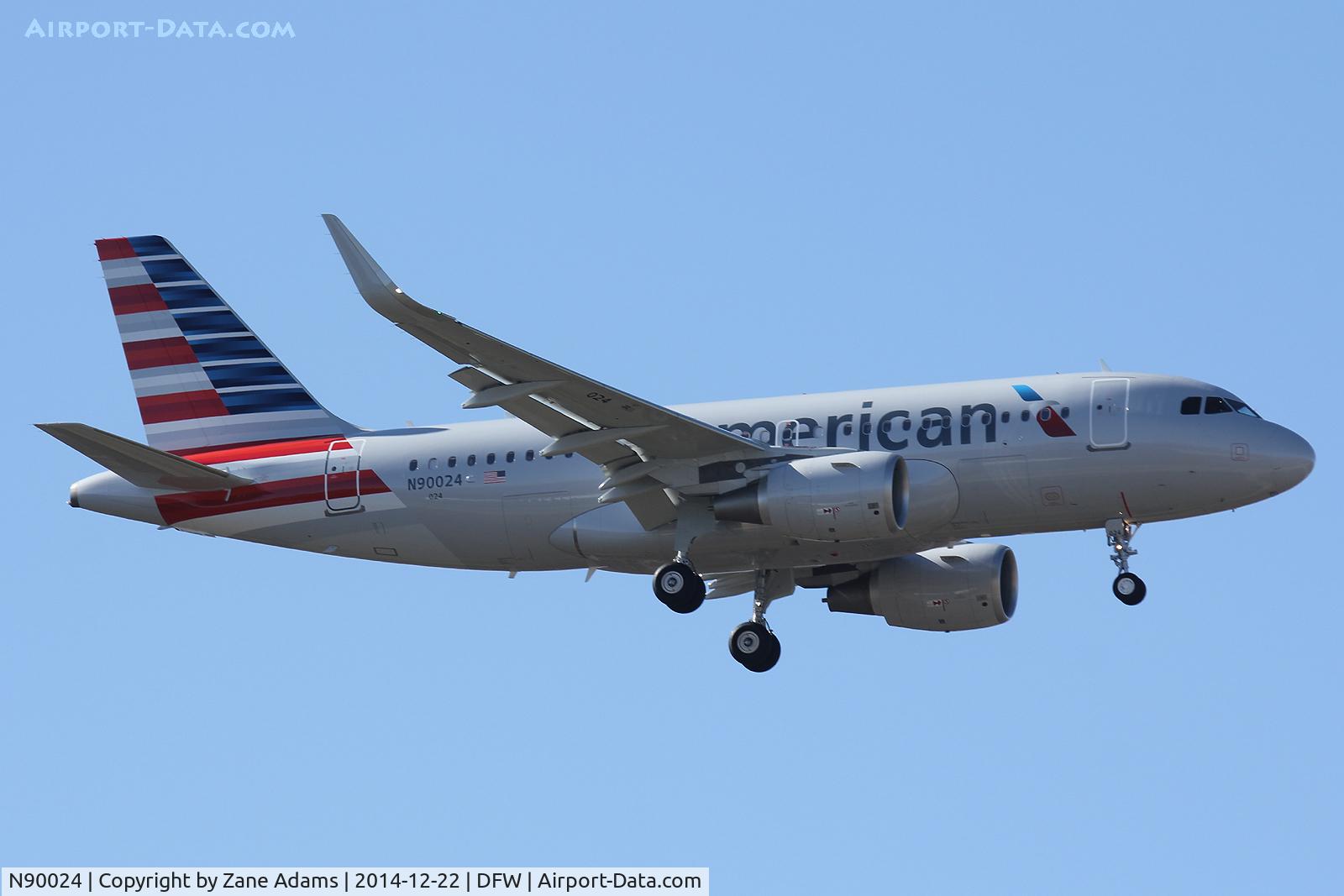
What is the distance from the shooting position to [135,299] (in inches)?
1714

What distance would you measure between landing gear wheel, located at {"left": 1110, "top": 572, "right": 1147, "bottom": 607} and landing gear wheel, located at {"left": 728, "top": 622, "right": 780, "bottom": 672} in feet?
23.1

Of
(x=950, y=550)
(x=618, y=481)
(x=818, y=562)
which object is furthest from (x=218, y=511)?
(x=950, y=550)

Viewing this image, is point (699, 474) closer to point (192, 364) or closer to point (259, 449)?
point (259, 449)

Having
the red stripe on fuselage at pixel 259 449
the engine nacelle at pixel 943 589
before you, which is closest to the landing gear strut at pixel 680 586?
the engine nacelle at pixel 943 589

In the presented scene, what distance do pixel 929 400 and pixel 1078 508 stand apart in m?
3.28

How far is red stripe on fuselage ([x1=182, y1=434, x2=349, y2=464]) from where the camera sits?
1583 inches

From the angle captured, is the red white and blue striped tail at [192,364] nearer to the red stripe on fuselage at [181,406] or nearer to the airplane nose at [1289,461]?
the red stripe on fuselage at [181,406]

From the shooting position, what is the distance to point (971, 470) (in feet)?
115

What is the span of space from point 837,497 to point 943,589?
644cm

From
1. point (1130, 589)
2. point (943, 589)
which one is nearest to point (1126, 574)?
point (1130, 589)

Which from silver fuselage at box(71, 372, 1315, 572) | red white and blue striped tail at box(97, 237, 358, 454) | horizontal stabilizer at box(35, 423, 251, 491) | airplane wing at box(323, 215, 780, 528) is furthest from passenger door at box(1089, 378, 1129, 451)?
horizontal stabilizer at box(35, 423, 251, 491)

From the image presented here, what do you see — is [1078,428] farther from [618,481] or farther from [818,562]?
[618,481]

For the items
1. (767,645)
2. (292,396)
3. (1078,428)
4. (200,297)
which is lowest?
(767,645)

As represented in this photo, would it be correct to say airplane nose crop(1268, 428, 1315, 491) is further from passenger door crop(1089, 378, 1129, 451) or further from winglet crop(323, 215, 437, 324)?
winglet crop(323, 215, 437, 324)
